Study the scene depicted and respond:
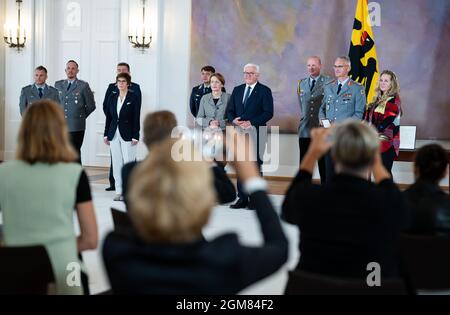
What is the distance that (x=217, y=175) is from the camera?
2832 millimetres

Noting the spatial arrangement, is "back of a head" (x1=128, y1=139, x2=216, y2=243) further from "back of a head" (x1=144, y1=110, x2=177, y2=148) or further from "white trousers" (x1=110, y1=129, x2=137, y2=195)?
"white trousers" (x1=110, y1=129, x2=137, y2=195)

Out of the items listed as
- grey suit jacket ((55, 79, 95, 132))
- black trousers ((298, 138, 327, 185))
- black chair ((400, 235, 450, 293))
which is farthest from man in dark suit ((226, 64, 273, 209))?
black chair ((400, 235, 450, 293))

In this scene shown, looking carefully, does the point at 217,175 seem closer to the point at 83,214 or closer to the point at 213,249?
the point at 83,214

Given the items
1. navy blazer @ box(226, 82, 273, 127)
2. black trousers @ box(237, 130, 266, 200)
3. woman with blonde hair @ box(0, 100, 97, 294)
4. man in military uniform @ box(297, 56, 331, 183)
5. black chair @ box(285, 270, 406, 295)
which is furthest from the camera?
man in military uniform @ box(297, 56, 331, 183)

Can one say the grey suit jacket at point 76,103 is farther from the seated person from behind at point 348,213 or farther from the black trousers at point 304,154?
the seated person from behind at point 348,213

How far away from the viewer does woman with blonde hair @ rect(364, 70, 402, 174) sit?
563 cm

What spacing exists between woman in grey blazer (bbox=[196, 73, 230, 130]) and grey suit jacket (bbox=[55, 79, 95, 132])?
193 centimetres

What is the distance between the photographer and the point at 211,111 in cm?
649

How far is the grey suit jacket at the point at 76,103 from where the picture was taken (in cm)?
766

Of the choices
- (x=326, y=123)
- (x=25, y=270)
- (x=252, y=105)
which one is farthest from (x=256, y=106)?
(x=25, y=270)

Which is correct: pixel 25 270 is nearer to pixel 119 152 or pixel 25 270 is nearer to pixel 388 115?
pixel 388 115

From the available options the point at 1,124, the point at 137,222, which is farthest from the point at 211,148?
the point at 1,124

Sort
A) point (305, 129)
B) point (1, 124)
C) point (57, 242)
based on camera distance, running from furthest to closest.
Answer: point (1, 124) < point (305, 129) < point (57, 242)

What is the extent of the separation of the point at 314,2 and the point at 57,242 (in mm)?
6898
